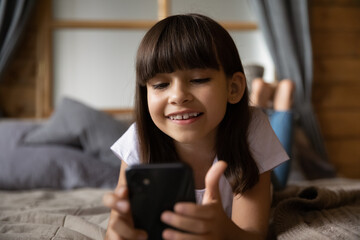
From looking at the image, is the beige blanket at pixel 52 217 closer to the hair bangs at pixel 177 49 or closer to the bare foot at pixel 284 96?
the hair bangs at pixel 177 49

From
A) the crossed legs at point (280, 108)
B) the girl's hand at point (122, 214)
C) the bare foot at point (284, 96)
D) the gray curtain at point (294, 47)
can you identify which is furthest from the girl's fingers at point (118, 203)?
the gray curtain at point (294, 47)

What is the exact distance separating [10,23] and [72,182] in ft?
4.28

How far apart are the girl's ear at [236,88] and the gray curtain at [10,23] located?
6.33ft

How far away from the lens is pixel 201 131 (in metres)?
0.75

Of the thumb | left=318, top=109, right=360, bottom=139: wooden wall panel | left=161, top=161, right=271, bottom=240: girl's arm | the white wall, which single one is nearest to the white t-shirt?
left=161, top=161, right=271, bottom=240: girl's arm

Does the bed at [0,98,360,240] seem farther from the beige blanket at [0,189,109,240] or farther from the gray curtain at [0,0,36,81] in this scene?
the gray curtain at [0,0,36,81]

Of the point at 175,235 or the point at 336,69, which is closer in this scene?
the point at 175,235

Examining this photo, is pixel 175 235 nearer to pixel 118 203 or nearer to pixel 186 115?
pixel 118 203

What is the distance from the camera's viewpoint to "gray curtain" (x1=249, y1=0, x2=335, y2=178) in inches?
99.9

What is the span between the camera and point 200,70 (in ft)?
2.36

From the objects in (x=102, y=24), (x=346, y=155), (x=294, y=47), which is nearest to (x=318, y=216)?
(x=294, y=47)

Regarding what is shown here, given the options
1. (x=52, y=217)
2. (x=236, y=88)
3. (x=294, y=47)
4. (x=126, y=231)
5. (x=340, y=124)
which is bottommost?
(x=340, y=124)

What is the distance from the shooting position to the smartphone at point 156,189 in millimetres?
580

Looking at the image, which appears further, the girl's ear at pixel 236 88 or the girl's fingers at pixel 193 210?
the girl's ear at pixel 236 88
